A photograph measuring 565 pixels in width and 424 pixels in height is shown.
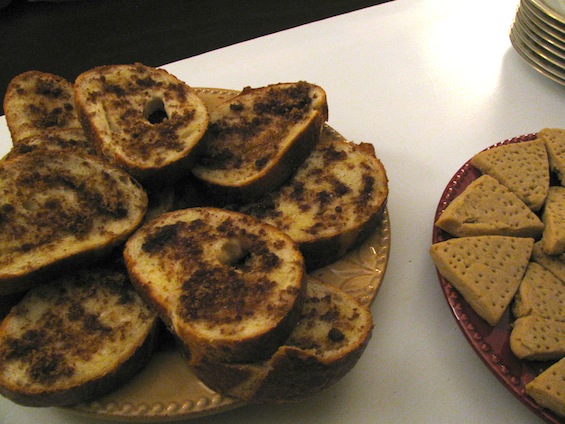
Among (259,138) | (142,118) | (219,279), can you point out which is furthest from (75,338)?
(259,138)

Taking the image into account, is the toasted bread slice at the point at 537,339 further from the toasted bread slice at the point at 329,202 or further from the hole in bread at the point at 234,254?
the hole in bread at the point at 234,254

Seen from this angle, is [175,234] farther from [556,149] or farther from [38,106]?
[556,149]

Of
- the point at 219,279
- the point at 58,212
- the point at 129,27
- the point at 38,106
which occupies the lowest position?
the point at 129,27

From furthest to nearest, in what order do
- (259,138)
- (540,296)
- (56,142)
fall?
(259,138) < (56,142) < (540,296)

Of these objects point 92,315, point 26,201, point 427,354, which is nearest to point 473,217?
point 427,354

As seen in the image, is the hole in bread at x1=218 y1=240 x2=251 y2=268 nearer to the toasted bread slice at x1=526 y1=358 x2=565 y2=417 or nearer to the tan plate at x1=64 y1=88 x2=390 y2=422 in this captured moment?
the tan plate at x1=64 y1=88 x2=390 y2=422

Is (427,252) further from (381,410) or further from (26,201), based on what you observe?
(26,201)

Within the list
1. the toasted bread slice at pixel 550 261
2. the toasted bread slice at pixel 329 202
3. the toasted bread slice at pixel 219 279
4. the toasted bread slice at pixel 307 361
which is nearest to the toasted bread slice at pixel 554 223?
the toasted bread slice at pixel 550 261
